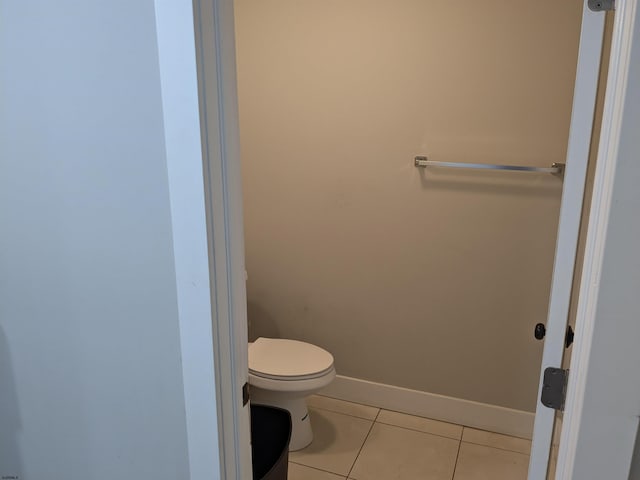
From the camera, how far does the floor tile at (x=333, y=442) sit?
2.28 metres

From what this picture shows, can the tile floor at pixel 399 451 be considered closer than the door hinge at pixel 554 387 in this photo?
A: No

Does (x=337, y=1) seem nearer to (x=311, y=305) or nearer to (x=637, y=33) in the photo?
(x=311, y=305)

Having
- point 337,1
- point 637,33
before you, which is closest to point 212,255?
point 637,33

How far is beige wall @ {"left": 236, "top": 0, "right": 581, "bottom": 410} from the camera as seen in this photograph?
216 cm

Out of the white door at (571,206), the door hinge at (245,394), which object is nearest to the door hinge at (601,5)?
the white door at (571,206)

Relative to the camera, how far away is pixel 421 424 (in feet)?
8.41

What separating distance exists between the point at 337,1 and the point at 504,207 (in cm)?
120

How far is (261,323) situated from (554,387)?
2089mm

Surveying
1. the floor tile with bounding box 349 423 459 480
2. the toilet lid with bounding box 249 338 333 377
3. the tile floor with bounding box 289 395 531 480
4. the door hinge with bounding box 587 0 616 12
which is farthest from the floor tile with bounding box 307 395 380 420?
the door hinge with bounding box 587 0 616 12

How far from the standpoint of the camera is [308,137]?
2521 millimetres

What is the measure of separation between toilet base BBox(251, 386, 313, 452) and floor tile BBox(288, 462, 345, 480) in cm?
12

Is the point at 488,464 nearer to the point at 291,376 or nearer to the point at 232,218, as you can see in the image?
the point at 291,376

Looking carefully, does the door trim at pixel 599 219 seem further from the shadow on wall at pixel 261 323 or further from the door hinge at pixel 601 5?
the shadow on wall at pixel 261 323

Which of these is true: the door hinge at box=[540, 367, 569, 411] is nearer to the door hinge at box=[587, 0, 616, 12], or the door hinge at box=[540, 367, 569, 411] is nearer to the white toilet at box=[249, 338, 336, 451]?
the door hinge at box=[587, 0, 616, 12]
